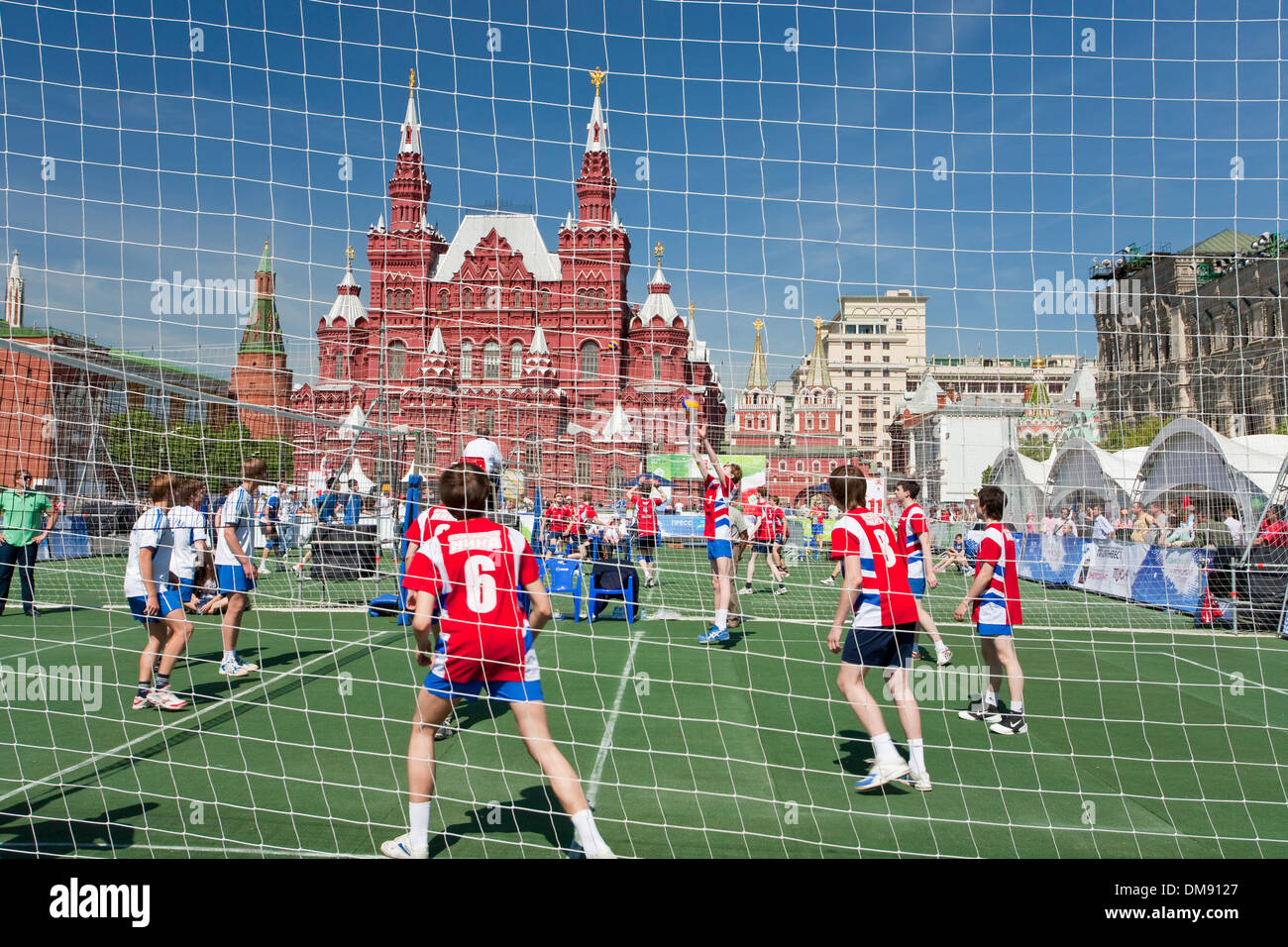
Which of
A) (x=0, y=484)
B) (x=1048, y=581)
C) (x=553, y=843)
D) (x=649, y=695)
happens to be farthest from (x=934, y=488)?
(x=0, y=484)

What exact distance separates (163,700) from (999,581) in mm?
6322

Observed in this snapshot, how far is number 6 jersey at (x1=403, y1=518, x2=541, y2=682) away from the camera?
369cm

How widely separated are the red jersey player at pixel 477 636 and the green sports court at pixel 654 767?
301mm

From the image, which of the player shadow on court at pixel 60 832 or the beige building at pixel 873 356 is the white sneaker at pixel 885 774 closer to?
the beige building at pixel 873 356

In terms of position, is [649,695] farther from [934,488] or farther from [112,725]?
[934,488]

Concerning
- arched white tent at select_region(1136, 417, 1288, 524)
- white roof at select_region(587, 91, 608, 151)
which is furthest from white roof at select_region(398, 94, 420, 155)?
arched white tent at select_region(1136, 417, 1288, 524)

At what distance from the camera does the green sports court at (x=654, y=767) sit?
4.22m

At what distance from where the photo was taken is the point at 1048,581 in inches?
675

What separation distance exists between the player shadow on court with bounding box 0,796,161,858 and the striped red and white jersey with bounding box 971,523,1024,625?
17.4 feet


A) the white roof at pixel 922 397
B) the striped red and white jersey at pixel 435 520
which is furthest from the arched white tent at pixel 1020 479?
the striped red and white jersey at pixel 435 520

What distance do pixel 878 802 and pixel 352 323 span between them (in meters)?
4.97

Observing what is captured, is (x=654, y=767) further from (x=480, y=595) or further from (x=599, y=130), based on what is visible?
(x=599, y=130)

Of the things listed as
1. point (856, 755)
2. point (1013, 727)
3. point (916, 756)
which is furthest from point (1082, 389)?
point (916, 756)

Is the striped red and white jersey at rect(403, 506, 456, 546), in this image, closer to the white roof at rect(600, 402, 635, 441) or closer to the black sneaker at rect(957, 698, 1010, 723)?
the white roof at rect(600, 402, 635, 441)
